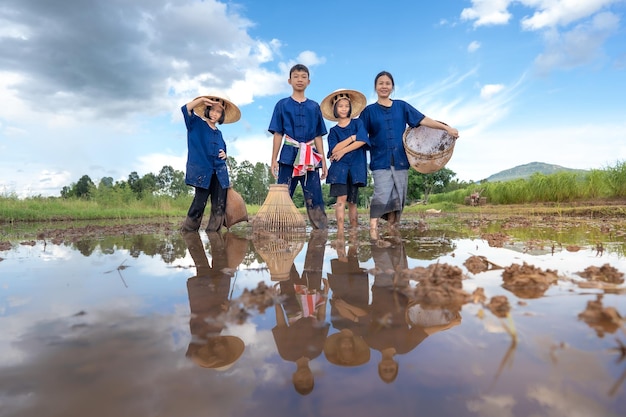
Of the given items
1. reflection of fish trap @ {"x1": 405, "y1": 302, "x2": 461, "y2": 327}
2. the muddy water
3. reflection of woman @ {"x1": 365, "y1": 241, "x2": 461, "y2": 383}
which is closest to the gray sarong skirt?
the muddy water

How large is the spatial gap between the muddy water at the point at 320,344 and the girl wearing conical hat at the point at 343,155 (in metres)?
3.24

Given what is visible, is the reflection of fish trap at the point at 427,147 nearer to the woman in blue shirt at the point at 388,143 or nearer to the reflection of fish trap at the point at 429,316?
the woman in blue shirt at the point at 388,143

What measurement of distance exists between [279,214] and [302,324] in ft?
13.3

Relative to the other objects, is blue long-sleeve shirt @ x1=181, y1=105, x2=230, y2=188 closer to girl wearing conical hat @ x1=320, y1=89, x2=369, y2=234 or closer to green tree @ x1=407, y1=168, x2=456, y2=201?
girl wearing conical hat @ x1=320, y1=89, x2=369, y2=234

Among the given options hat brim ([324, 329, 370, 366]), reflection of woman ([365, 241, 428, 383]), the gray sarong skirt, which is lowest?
hat brim ([324, 329, 370, 366])

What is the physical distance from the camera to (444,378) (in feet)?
3.43

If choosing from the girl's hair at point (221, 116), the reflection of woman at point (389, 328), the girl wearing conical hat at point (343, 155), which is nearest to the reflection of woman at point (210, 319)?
the reflection of woman at point (389, 328)

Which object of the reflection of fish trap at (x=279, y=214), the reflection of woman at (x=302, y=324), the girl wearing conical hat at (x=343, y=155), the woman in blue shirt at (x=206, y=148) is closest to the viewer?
the reflection of woman at (x=302, y=324)

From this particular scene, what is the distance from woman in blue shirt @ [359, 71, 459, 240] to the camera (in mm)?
5195

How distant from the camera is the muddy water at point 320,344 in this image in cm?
96

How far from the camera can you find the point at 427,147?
17.7ft

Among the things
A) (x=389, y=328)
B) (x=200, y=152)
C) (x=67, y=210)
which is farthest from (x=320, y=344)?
(x=67, y=210)

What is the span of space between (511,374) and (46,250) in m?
4.68

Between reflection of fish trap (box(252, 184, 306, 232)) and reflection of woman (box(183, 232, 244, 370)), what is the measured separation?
2523 mm
